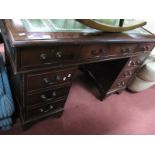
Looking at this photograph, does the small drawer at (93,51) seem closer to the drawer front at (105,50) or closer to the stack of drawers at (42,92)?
the drawer front at (105,50)

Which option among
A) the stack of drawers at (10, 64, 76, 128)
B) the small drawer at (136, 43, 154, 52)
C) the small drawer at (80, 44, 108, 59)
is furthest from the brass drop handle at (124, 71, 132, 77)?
the stack of drawers at (10, 64, 76, 128)

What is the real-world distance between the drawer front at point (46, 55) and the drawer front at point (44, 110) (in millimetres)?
440

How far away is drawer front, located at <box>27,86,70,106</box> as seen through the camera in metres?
0.93

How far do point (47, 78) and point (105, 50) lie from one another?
1.38 ft

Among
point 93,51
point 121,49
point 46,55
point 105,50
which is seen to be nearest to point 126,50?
point 121,49

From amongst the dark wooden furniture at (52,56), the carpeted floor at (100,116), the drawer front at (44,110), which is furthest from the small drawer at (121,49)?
the carpeted floor at (100,116)

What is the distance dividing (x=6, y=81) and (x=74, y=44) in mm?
617

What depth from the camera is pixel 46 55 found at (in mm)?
719

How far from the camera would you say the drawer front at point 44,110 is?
3.44ft

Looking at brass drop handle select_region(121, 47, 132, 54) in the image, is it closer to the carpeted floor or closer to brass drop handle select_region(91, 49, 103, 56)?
brass drop handle select_region(91, 49, 103, 56)

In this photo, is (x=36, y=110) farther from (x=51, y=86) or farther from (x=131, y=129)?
(x=131, y=129)

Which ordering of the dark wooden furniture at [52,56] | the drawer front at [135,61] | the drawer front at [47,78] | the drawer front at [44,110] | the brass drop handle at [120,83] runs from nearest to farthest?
the dark wooden furniture at [52,56]
the drawer front at [47,78]
the drawer front at [44,110]
the drawer front at [135,61]
the brass drop handle at [120,83]
